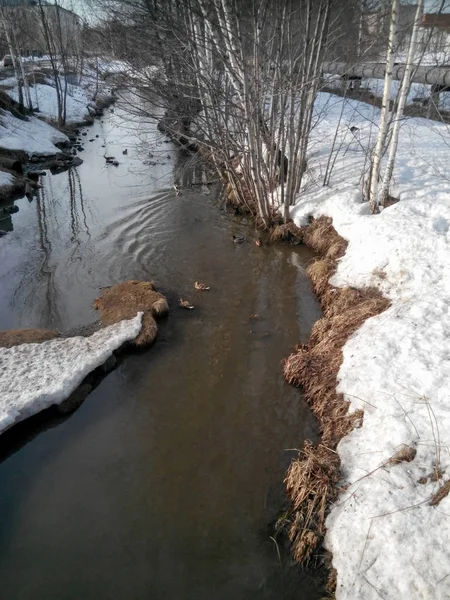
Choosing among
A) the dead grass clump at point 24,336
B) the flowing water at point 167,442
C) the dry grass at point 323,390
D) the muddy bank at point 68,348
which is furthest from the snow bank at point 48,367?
the dry grass at point 323,390

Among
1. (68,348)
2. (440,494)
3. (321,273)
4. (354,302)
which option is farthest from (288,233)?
(440,494)

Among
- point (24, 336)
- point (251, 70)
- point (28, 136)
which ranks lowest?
point (24, 336)

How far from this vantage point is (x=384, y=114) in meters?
9.14

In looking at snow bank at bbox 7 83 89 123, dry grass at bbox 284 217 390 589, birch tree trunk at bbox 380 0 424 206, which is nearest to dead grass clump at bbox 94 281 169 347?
dry grass at bbox 284 217 390 589

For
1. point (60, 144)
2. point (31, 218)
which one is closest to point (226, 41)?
point (31, 218)

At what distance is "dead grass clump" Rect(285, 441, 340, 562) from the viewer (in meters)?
4.67

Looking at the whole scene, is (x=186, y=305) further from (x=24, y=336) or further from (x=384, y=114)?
(x=384, y=114)

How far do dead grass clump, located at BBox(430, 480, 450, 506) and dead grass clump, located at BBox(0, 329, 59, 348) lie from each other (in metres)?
6.50

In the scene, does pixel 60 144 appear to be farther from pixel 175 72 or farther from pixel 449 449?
pixel 449 449

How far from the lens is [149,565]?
4.68m

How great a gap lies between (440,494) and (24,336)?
273 inches

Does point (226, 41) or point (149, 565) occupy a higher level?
point (226, 41)

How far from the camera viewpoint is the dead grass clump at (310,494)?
4672mm

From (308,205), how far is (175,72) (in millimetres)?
5597
